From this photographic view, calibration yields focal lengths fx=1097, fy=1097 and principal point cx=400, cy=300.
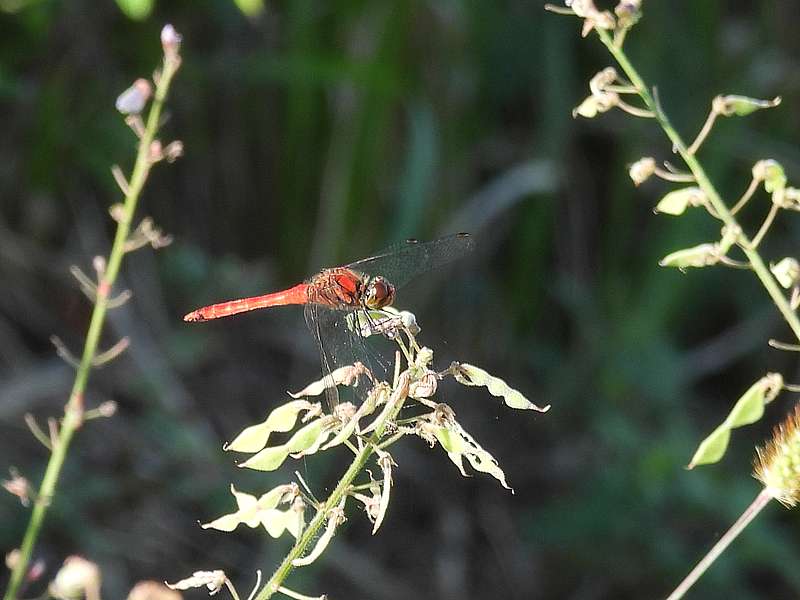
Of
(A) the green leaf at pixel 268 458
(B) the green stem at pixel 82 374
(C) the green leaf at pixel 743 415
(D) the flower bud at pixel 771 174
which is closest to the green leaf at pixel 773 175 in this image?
(D) the flower bud at pixel 771 174

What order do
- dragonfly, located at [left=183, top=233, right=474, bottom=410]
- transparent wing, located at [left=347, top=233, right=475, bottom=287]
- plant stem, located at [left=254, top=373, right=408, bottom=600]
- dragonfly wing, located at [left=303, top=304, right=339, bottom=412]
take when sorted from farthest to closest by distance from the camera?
transparent wing, located at [left=347, top=233, right=475, bottom=287] < dragonfly, located at [left=183, top=233, right=474, bottom=410] < dragonfly wing, located at [left=303, top=304, right=339, bottom=412] < plant stem, located at [left=254, top=373, right=408, bottom=600]

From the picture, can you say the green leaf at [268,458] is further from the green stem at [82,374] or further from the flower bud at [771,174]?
the flower bud at [771,174]

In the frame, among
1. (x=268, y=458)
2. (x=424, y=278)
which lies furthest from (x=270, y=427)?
(x=424, y=278)

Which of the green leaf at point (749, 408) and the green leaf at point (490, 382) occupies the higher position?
the green leaf at point (490, 382)

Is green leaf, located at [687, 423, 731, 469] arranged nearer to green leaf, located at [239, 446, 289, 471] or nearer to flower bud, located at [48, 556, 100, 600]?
green leaf, located at [239, 446, 289, 471]

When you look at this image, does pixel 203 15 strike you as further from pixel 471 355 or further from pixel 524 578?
pixel 524 578

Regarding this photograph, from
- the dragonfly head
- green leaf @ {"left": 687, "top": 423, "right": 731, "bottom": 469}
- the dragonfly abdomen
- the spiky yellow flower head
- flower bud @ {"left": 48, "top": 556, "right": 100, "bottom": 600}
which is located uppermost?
the dragonfly abdomen

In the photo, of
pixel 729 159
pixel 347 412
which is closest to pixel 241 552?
pixel 729 159

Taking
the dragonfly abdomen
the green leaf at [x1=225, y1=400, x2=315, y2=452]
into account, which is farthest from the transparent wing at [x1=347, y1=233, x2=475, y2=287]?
the green leaf at [x1=225, y1=400, x2=315, y2=452]

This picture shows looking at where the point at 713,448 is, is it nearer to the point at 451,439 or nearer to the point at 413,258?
the point at 451,439
